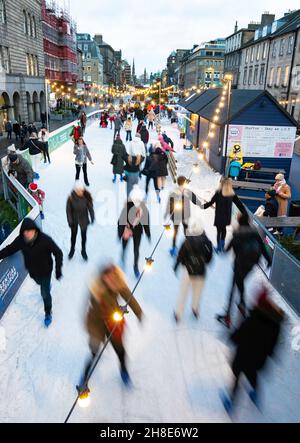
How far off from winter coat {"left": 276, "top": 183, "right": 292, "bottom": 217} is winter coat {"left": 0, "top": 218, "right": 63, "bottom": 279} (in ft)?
19.7

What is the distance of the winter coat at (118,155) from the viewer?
11.8m

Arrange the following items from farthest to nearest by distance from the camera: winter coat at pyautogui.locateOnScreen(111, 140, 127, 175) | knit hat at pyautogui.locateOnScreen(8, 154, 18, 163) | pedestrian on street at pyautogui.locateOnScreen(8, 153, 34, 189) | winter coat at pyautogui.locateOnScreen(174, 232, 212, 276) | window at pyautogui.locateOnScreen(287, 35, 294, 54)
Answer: window at pyautogui.locateOnScreen(287, 35, 294, 54) < winter coat at pyautogui.locateOnScreen(111, 140, 127, 175) < pedestrian on street at pyautogui.locateOnScreen(8, 153, 34, 189) < knit hat at pyautogui.locateOnScreen(8, 154, 18, 163) < winter coat at pyautogui.locateOnScreen(174, 232, 212, 276)

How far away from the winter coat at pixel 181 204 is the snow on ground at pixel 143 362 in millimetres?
1087

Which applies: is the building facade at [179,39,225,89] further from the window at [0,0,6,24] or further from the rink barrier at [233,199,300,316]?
the rink barrier at [233,199,300,316]

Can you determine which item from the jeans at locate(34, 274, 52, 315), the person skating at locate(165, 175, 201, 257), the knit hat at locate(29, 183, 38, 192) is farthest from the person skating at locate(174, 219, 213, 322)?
the knit hat at locate(29, 183, 38, 192)

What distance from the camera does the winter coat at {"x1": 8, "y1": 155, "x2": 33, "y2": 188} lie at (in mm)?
10281

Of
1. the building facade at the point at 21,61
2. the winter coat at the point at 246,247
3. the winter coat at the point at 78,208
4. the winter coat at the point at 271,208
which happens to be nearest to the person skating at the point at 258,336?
the winter coat at the point at 246,247

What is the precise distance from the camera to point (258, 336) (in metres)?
3.76

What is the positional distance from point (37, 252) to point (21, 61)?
107 ft

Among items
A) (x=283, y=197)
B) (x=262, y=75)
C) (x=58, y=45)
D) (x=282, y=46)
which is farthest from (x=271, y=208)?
(x=58, y=45)

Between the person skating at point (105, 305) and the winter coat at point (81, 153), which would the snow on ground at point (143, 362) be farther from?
the winter coat at point (81, 153)

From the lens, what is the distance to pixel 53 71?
51344mm

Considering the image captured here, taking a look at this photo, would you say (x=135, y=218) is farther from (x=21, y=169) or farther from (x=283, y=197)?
(x=21, y=169)

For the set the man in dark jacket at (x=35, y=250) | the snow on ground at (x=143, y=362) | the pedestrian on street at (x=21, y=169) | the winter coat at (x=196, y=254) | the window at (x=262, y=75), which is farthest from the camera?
the window at (x=262, y=75)
